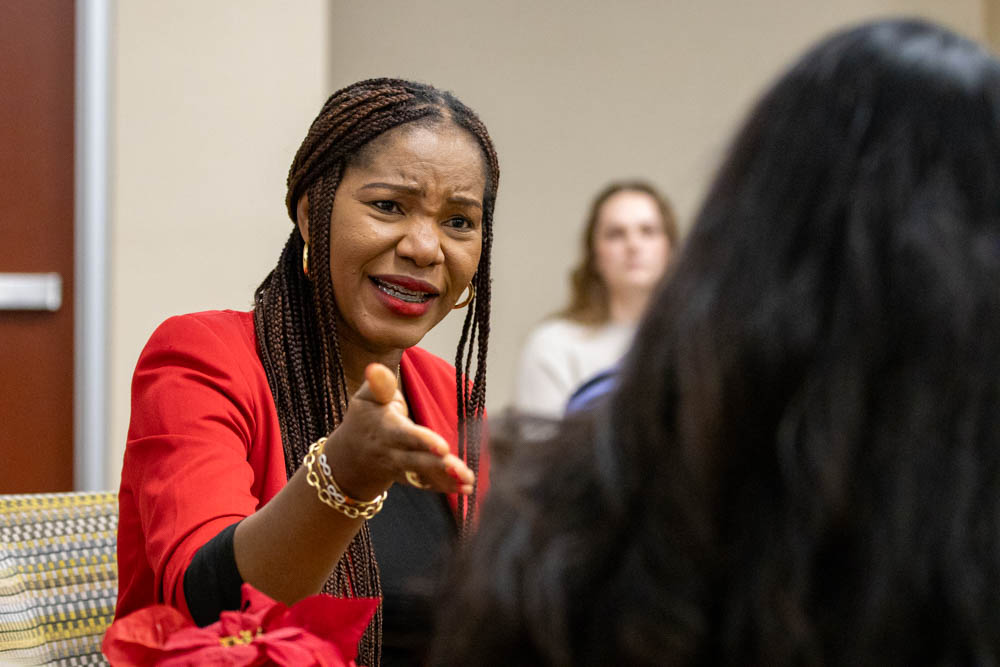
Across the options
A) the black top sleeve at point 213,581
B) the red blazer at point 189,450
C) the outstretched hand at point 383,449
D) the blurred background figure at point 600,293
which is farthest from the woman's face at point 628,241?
the outstretched hand at point 383,449

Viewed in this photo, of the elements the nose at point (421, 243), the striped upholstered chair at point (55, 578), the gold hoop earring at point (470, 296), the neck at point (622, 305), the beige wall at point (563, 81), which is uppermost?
the beige wall at point (563, 81)

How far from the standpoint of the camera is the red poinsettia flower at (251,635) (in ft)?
2.73

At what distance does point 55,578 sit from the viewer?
1550 millimetres

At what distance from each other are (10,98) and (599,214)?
6.18 feet

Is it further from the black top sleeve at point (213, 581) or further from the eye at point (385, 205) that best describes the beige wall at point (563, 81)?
the black top sleeve at point (213, 581)

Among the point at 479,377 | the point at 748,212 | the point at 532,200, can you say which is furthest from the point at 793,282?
the point at 532,200

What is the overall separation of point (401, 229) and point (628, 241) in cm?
229

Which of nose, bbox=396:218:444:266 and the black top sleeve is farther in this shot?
nose, bbox=396:218:444:266

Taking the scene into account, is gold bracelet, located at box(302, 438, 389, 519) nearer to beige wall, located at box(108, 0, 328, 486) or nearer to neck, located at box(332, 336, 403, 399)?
neck, located at box(332, 336, 403, 399)

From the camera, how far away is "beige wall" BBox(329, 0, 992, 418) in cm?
435

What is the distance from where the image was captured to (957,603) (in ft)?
1.75

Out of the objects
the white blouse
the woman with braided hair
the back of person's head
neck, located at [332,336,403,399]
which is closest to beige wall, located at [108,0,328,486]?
the white blouse

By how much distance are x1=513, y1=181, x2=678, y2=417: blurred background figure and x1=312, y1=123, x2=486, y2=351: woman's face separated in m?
2.04

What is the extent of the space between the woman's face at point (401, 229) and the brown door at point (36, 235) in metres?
1.61
